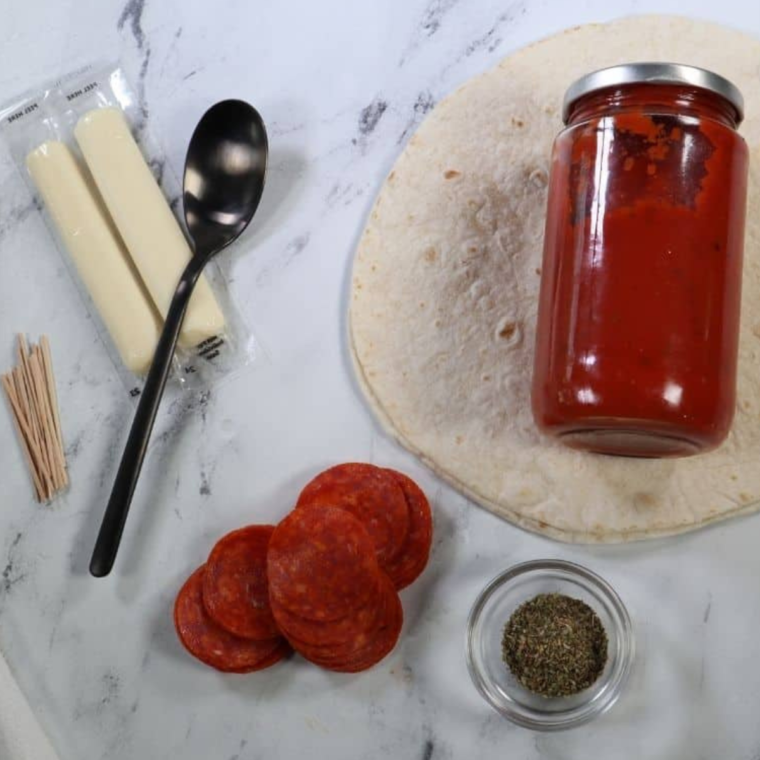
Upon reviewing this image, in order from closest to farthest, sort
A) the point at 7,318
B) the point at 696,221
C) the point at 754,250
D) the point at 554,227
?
the point at 696,221 < the point at 554,227 < the point at 754,250 < the point at 7,318

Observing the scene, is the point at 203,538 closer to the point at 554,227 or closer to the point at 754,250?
the point at 554,227

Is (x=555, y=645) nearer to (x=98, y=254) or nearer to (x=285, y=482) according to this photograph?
(x=285, y=482)

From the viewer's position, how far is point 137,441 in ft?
4.86

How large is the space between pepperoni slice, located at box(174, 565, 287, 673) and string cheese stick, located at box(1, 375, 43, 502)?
358 millimetres

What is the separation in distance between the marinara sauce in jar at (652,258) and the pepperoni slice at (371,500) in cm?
31

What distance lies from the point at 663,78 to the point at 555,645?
0.87 m

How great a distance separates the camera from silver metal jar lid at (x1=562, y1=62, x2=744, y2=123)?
119 centimetres

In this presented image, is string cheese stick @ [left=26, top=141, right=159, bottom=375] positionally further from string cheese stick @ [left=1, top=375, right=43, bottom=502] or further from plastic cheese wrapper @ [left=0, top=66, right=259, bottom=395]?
string cheese stick @ [left=1, top=375, right=43, bottom=502]

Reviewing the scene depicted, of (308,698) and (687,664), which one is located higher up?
(308,698)

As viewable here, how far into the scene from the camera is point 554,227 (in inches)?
51.9

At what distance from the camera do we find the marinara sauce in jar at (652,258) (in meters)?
1.19

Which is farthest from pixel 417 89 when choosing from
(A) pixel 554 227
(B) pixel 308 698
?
(B) pixel 308 698

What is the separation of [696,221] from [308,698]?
987mm

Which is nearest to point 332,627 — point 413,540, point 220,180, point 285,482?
point 413,540
